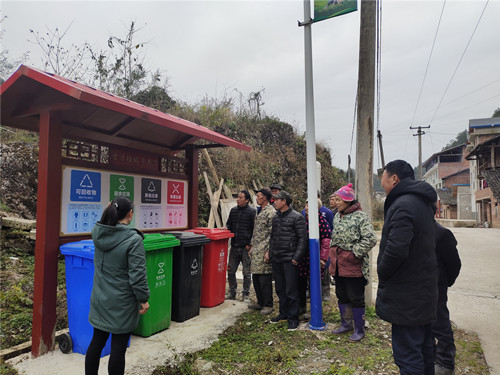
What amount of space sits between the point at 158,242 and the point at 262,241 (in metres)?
1.60

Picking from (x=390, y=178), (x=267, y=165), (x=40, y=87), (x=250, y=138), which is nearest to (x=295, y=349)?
(x=390, y=178)

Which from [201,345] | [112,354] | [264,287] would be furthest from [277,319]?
[112,354]

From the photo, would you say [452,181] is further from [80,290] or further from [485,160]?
[80,290]

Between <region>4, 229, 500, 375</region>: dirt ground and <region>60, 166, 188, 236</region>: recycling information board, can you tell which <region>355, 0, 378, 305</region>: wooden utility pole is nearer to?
<region>4, 229, 500, 375</region>: dirt ground

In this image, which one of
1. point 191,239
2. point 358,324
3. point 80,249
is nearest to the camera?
point 80,249

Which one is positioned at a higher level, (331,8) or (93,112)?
(331,8)

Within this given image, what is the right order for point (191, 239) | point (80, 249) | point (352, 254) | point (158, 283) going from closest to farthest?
point (80, 249), point (352, 254), point (158, 283), point (191, 239)

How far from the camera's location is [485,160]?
28.0 metres

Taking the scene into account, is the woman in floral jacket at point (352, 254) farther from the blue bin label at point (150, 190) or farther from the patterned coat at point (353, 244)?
the blue bin label at point (150, 190)

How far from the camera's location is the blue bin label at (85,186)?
4.04 metres

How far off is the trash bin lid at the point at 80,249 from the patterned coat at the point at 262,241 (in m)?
2.35

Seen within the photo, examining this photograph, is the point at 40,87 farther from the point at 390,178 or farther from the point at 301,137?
the point at 301,137

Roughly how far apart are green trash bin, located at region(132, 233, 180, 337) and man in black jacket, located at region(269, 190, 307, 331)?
1384 millimetres

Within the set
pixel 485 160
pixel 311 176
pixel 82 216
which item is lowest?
pixel 82 216
